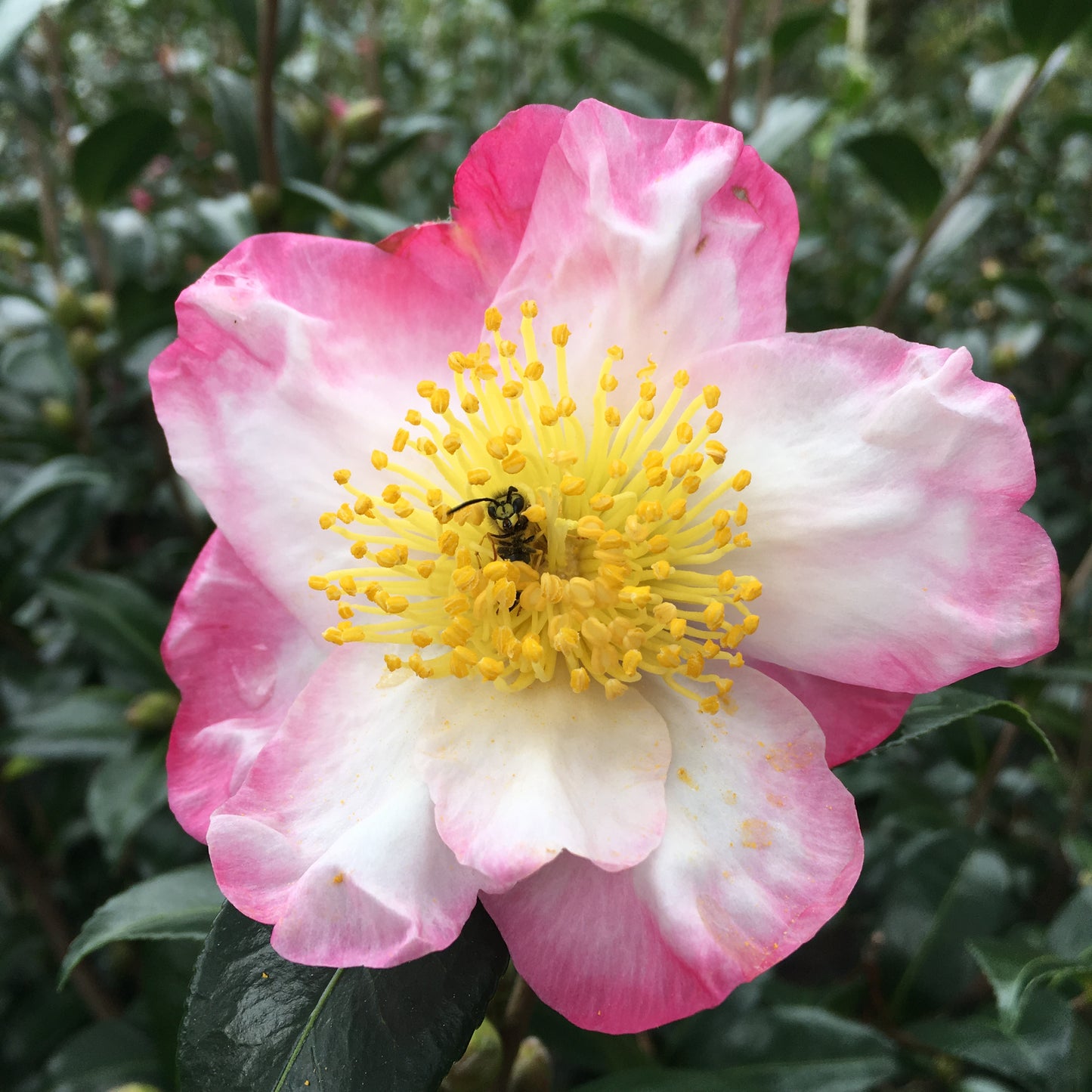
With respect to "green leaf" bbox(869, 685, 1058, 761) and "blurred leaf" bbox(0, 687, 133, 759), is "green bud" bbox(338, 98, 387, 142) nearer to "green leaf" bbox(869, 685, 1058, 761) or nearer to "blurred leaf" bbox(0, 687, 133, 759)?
"blurred leaf" bbox(0, 687, 133, 759)

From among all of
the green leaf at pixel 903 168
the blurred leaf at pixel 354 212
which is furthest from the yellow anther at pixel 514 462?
the green leaf at pixel 903 168

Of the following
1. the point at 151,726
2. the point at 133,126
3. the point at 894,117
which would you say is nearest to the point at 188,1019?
the point at 151,726

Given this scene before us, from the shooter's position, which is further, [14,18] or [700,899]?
[14,18]

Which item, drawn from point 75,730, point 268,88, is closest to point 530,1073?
point 75,730

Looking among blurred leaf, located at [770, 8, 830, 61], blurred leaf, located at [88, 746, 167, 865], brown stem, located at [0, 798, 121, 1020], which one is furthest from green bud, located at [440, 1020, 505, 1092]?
blurred leaf, located at [770, 8, 830, 61]

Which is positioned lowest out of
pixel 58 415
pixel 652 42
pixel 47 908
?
pixel 47 908

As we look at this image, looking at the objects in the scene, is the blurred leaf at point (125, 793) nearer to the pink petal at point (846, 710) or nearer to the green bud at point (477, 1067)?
the green bud at point (477, 1067)

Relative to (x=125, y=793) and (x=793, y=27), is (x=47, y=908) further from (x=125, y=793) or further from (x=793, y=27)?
(x=793, y=27)
